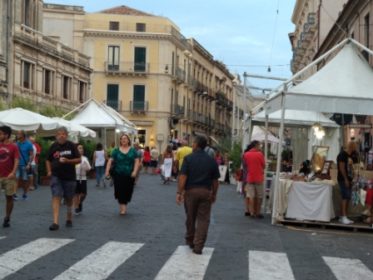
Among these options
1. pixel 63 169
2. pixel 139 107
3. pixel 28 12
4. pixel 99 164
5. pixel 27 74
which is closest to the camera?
pixel 63 169

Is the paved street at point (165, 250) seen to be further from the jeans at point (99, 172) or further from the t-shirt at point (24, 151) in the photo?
the jeans at point (99, 172)

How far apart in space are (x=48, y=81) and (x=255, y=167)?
31.0m

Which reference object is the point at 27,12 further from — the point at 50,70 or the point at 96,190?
the point at 96,190

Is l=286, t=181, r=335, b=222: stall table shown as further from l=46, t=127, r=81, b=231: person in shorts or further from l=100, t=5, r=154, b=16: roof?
l=100, t=5, r=154, b=16: roof

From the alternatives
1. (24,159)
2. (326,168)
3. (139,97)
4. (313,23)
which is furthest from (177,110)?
(326,168)

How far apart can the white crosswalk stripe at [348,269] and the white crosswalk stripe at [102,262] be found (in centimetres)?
266

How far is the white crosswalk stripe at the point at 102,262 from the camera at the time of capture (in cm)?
793

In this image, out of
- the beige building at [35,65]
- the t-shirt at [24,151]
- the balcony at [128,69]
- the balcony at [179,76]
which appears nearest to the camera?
the t-shirt at [24,151]

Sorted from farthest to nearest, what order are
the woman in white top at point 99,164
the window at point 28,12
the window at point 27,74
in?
the window at point 28,12 < the window at point 27,74 < the woman in white top at point 99,164

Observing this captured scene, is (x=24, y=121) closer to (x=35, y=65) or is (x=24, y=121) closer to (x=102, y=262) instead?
(x=102, y=262)

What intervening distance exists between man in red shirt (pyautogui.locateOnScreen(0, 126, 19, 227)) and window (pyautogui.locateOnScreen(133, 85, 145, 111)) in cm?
5583

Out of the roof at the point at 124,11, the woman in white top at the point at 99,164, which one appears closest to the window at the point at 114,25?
the roof at the point at 124,11

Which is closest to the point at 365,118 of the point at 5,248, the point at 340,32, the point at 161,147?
the point at 340,32

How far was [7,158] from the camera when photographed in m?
11.8
